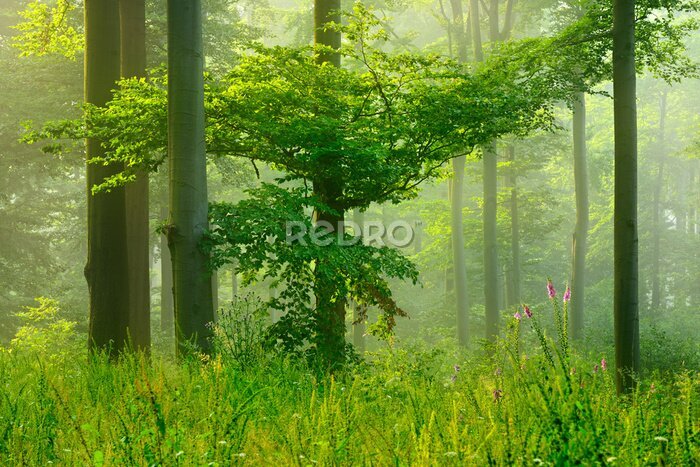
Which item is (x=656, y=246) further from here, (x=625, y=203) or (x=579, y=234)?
(x=625, y=203)

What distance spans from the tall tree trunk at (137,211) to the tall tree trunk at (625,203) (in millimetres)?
7458

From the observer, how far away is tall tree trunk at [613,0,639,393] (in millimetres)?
9008

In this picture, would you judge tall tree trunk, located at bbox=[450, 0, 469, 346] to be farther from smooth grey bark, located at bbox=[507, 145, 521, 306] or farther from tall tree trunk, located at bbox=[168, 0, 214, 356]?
tall tree trunk, located at bbox=[168, 0, 214, 356]

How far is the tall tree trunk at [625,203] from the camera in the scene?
9008mm

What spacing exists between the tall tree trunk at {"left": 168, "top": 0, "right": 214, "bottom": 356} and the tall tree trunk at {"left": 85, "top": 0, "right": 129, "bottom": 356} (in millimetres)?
2175

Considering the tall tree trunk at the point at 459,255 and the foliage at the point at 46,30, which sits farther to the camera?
the tall tree trunk at the point at 459,255

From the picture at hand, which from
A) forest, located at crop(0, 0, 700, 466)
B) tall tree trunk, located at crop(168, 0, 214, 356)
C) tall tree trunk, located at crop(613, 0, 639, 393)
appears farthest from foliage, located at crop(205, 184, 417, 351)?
tall tree trunk, located at crop(613, 0, 639, 393)

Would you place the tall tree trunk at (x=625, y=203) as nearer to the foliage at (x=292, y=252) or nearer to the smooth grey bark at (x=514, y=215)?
the foliage at (x=292, y=252)

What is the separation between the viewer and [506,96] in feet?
30.9

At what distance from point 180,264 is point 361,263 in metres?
2.35

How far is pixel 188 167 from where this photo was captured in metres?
7.82

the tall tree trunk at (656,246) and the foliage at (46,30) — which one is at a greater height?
the foliage at (46,30)

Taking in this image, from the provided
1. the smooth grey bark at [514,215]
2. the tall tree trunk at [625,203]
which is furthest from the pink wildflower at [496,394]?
the smooth grey bark at [514,215]

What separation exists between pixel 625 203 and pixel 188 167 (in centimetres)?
586
